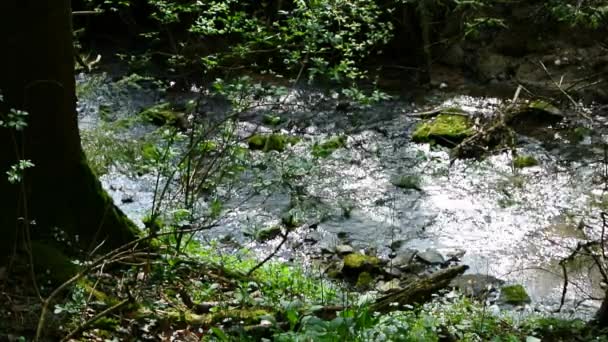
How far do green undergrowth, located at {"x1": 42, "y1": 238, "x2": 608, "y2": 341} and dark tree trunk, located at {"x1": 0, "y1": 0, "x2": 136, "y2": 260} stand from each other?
476 mm

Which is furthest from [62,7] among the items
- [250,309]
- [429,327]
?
[429,327]

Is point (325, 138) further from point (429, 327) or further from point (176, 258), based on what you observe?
point (429, 327)

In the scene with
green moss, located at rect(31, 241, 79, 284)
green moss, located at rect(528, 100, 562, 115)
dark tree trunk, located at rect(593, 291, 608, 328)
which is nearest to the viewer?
green moss, located at rect(31, 241, 79, 284)

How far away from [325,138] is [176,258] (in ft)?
19.6

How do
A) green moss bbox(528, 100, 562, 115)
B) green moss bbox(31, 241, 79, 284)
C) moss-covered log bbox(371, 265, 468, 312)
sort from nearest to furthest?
green moss bbox(31, 241, 79, 284)
moss-covered log bbox(371, 265, 468, 312)
green moss bbox(528, 100, 562, 115)

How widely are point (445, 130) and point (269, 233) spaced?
3.62 m

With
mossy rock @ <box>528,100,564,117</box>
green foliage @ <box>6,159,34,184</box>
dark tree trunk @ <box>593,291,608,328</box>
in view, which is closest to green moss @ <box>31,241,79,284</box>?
green foliage @ <box>6,159,34,184</box>

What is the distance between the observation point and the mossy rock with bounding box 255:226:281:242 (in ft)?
24.9

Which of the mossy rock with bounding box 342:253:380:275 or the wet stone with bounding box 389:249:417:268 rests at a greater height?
the mossy rock with bounding box 342:253:380:275

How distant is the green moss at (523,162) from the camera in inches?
368

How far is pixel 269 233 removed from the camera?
7645mm

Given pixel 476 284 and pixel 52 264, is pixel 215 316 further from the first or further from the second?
pixel 476 284

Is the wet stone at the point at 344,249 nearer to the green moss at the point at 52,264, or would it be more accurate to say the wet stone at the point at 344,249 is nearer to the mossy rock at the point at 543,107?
the green moss at the point at 52,264

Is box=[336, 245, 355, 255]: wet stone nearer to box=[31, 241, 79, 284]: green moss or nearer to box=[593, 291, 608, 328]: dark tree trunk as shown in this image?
box=[593, 291, 608, 328]: dark tree trunk
